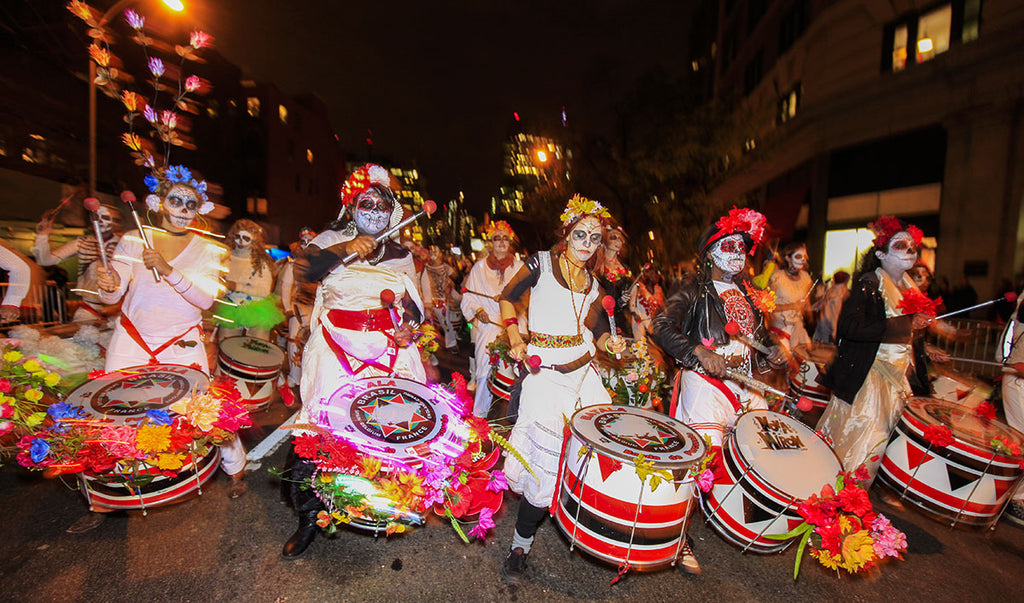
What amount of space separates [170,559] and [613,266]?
15.7 feet

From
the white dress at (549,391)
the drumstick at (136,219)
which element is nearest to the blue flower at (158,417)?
the drumstick at (136,219)

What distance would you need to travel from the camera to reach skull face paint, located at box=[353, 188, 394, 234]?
348 centimetres

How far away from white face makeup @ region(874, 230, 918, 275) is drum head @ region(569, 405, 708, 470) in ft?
9.95

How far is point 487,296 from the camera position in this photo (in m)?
6.98

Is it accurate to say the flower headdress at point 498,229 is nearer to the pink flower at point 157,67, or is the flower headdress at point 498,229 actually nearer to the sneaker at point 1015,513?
the pink flower at point 157,67

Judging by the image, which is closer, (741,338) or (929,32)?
(741,338)

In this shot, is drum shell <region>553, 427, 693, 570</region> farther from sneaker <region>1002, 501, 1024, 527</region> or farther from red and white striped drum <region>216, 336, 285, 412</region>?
sneaker <region>1002, 501, 1024, 527</region>

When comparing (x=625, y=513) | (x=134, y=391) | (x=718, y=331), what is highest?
(x=718, y=331)

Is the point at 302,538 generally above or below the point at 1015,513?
above

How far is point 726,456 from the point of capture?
322cm

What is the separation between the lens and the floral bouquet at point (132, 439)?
2.70m

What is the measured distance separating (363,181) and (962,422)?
5.02 meters

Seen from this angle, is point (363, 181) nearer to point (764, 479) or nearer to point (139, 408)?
point (139, 408)

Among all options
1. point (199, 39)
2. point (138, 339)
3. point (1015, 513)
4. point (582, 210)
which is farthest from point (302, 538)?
point (1015, 513)
